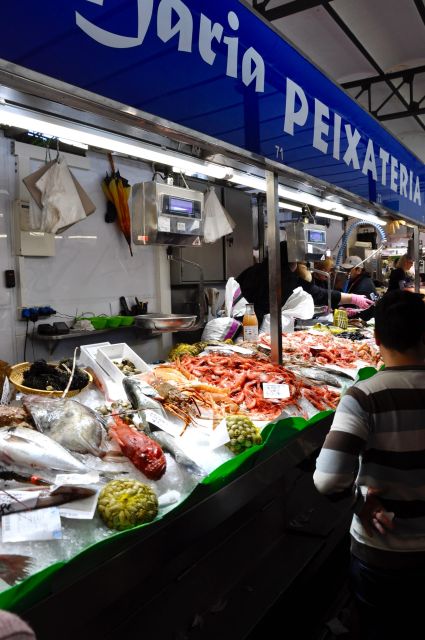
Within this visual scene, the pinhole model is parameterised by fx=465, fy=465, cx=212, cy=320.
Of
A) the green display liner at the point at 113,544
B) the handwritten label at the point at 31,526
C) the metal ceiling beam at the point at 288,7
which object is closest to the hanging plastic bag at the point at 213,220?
the metal ceiling beam at the point at 288,7

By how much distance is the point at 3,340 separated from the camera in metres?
5.19

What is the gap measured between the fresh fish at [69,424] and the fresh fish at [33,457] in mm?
153

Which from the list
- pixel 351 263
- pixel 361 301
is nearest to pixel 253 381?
pixel 361 301

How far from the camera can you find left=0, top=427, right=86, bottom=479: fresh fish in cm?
147

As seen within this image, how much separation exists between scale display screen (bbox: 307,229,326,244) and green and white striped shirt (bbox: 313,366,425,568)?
3448mm

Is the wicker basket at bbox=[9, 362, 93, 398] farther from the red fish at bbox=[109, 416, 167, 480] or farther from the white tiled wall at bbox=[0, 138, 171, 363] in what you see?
the white tiled wall at bbox=[0, 138, 171, 363]

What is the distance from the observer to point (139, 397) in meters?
2.09

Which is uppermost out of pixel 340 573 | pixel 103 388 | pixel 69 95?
pixel 69 95

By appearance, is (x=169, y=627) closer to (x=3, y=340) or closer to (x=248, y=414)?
(x=248, y=414)

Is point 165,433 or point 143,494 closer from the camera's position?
point 143,494

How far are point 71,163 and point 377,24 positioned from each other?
4.36 m

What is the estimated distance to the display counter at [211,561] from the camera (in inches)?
46.1

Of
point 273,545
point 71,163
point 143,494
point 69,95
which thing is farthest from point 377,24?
point 143,494

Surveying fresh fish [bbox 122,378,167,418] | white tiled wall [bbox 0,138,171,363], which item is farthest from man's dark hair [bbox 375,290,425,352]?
white tiled wall [bbox 0,138,171,363]
